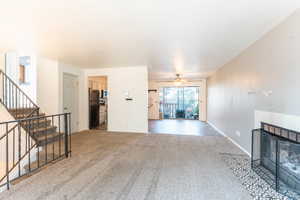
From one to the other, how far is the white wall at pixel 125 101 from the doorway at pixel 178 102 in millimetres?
4036

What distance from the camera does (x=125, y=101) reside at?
5.53 meters

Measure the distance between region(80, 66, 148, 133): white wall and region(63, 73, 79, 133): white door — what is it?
0.34m

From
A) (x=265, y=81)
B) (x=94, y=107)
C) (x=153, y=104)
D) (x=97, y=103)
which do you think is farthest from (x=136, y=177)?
(x=153, y=104)

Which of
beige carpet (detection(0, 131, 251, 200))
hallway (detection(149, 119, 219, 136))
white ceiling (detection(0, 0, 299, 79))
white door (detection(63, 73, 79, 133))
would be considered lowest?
hallway (detection(149, 119, 219, 136))

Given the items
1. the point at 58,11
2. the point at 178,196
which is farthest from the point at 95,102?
the point at 178,196

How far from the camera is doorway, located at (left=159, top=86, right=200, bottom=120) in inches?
365

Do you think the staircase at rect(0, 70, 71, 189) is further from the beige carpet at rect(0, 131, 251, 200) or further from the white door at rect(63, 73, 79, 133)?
the white door at rect(63, 73, 79, 133)

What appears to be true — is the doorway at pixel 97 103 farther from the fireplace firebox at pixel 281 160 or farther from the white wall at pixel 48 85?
the fireplace firebox at pixel 281 160

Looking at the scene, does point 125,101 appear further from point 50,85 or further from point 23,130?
point 23,130

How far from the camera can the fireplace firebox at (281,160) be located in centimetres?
188

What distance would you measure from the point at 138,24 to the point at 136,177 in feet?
7.90

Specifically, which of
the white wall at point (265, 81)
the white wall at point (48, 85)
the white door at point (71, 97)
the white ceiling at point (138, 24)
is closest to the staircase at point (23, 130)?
the white wall at point (48, 85)

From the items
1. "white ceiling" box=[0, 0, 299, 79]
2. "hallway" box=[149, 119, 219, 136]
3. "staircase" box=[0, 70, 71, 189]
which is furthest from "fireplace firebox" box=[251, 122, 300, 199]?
"staircase" box=[0, 70, 71, 189]

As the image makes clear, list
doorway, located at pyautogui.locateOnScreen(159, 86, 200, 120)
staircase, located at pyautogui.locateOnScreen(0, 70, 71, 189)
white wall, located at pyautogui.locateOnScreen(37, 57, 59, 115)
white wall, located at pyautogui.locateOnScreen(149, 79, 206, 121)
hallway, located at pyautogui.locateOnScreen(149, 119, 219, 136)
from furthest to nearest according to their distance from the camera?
doorway, located at pyautogui.locateOnScreen(159, 86, 200, 120), white wall, located at pyautogui.locateOnScreen(149, 79, 206, 121), hallway, located at pyautogui.locateOnScreen(149, 119, 219, 136), white wall, located at pyautogui.locateOnScreen(37, 57, 59, 115), staircase, located at pyautogui.locateOnScreen(0, 70, 71, 189)
